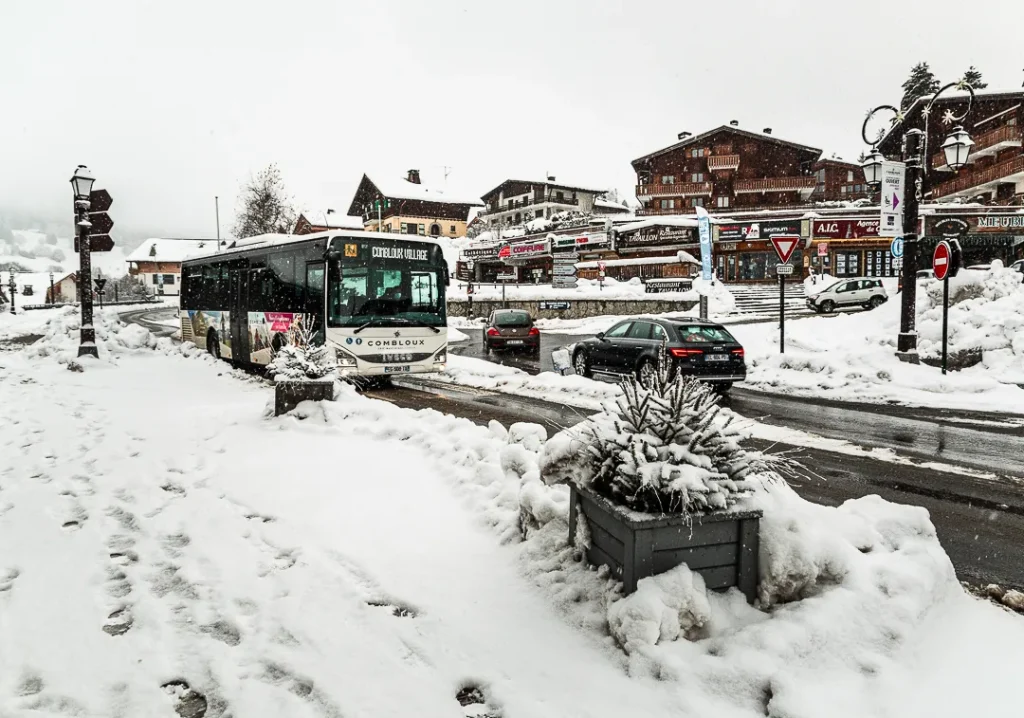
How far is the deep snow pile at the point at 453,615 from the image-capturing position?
2980mm

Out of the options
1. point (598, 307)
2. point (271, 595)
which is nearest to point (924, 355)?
point (271, 595)

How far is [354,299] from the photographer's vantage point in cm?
1320

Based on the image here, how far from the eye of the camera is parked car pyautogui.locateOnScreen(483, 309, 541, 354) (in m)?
22.9

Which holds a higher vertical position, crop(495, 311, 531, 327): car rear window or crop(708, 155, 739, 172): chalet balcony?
crop(708, 155, 739, 172): chalet balcony

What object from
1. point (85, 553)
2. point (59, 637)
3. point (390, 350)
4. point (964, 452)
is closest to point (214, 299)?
point (390, 350)

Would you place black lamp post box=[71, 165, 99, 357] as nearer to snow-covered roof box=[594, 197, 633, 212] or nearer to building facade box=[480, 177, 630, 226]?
building facade box=[480, 177, 630, 226]

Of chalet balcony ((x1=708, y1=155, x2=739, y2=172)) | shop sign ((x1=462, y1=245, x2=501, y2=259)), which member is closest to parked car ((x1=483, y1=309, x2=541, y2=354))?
shop sign ((x1=462, y1=245, x2=501, y2=259))

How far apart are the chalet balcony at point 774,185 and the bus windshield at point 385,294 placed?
51.1 metres

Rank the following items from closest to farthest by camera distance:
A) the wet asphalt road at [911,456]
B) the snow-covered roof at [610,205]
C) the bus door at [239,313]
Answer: the wet asphalt road at [911,456], the bus door at [239,313], the snow-covered roof at [610,205]

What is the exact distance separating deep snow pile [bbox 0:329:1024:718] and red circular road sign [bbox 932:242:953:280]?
37.5ft

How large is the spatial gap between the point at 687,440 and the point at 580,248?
48713 mm

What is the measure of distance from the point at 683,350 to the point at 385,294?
19.8 feet

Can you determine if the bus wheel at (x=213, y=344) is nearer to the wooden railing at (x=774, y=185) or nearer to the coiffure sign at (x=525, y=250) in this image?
the coiffure sign at (x=525, y=250)

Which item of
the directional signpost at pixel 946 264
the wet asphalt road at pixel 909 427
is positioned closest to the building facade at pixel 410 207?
the directional signpost at pixel 946 264
